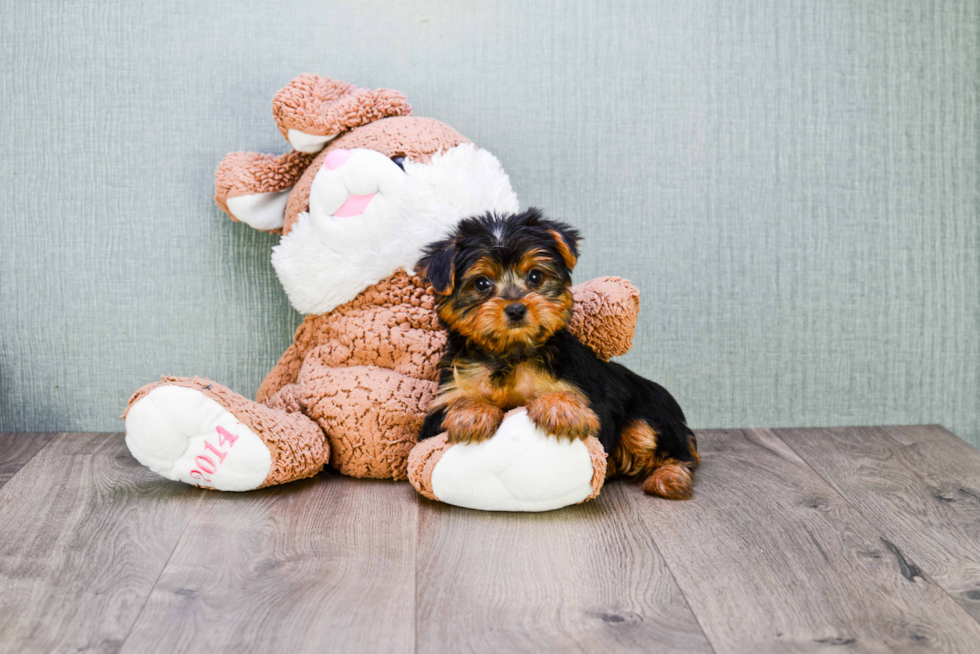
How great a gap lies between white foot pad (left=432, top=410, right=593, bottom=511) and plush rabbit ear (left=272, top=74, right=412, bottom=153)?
95 cm

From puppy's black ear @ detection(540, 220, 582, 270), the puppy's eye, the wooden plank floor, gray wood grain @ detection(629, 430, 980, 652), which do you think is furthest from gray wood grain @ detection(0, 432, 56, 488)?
gray wood grain @ detection(629, 430, 980, 652)

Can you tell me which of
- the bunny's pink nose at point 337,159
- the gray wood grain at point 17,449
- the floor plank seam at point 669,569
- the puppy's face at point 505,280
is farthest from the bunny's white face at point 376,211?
the gray wood grain at point 17,449

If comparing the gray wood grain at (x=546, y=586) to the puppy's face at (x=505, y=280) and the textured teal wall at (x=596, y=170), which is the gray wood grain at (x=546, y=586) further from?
the textured teal wall at (x=596, y=170)

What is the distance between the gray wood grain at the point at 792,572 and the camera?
4.49 feet

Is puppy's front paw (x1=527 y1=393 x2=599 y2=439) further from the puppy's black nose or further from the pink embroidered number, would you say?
the pink embroidered number

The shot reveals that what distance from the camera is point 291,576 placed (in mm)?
1564

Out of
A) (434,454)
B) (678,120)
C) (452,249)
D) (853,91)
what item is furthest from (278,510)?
(853,91)

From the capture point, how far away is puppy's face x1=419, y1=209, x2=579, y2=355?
1.76 metres

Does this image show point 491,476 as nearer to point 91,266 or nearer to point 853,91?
point 91,266

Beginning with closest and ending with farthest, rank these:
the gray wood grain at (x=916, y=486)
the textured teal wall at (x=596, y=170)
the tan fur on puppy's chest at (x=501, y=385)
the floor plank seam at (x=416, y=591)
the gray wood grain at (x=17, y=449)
A: 1. the floor plank seam at (x=416, y=591)
2. the gray wood grain at (x=916, y=486)
3. the tan fur on puppy's chest at (x=501, y=385)
4. the gray wood grain at (x=17, y=449)
5. the textured teal wall at (x=596, y=170)

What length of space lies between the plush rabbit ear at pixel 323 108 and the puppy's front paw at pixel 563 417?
96cm

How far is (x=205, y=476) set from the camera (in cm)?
193

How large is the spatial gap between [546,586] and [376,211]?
1.04 metres

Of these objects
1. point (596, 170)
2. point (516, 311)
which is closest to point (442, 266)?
point (516, 311)
